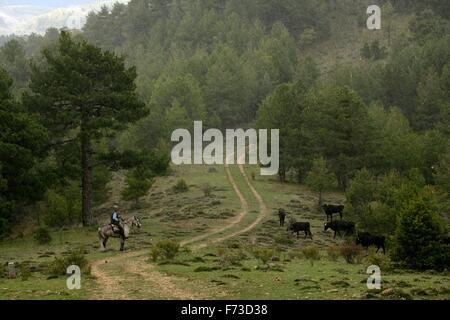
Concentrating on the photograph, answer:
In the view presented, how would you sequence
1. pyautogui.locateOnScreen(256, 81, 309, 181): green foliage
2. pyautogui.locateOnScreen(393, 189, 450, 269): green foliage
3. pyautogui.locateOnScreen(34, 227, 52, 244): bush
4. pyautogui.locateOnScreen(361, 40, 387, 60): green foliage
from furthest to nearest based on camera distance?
pyautogui.locateOnScreen(361, 40, 387, 60): green foliage
pyautogui.locateOnScreen(256, 81, 309, 181): green foliage
pyautogui.locateOnScreen(34, 227, 52, 244): bush
pyautogui.locateOnScreen(393, 189, 450, 269): green foliage

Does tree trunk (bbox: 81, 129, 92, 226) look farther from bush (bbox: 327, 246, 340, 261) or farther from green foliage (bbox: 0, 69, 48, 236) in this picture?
bush (bbox: 327, 246, 340, 261)

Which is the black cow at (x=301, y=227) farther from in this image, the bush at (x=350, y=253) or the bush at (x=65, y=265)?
the bush at (x=65, y=265)

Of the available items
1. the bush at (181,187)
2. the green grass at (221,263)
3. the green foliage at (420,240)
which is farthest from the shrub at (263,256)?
the bush at (181,187)

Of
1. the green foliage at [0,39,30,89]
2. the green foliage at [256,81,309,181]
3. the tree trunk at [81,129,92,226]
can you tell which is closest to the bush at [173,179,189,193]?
the green foliage at [256,81,309,181]

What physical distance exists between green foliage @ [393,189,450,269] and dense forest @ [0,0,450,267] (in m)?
0.07

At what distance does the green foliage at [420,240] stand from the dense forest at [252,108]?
66 mm

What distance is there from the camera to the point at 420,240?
2358 cm

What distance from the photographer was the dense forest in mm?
35969

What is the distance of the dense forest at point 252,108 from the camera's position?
3597cm
